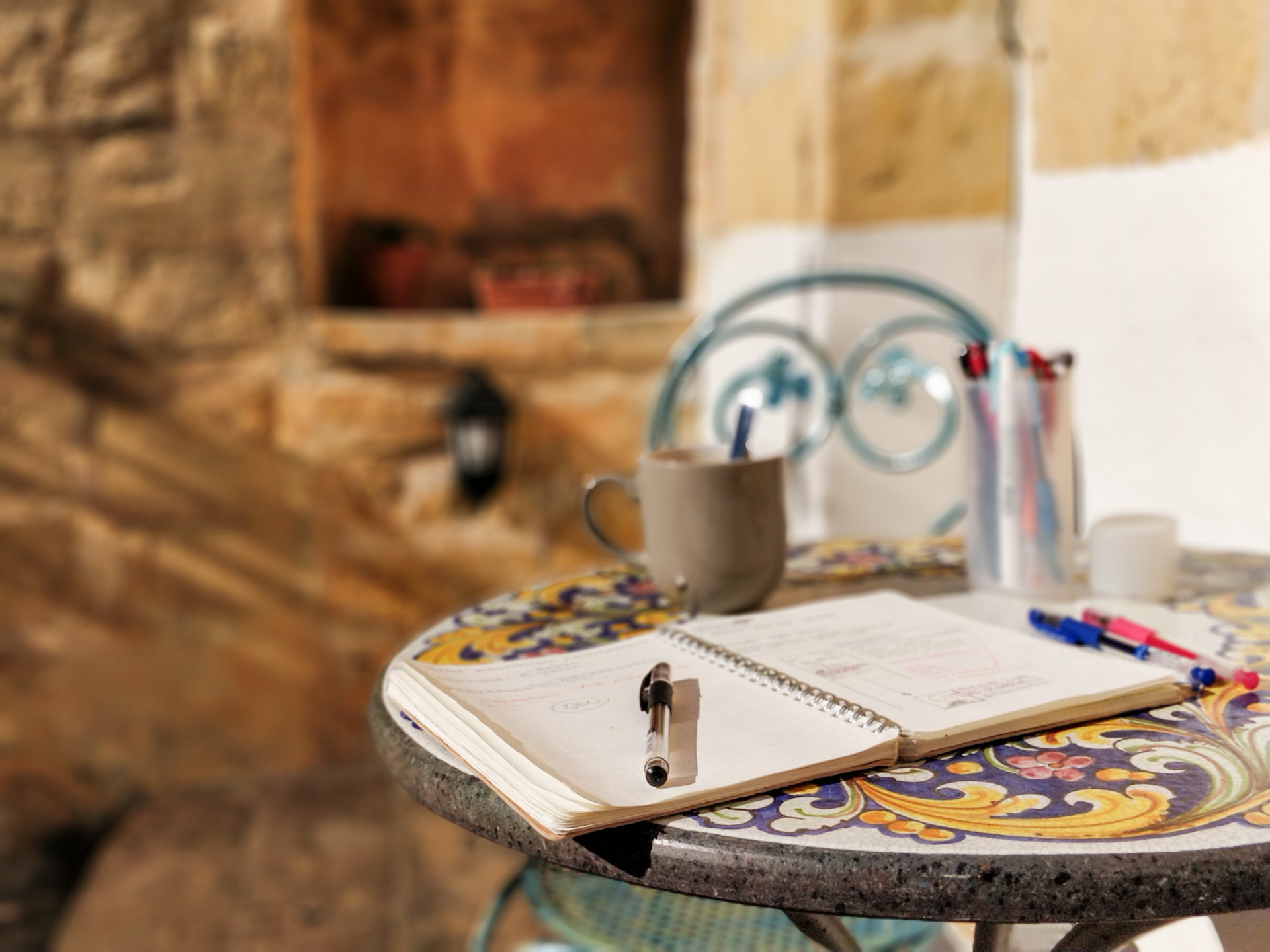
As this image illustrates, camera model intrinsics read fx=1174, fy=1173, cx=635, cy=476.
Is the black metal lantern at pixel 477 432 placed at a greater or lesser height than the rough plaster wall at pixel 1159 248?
lesser

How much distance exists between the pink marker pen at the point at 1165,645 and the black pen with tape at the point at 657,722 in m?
0.27

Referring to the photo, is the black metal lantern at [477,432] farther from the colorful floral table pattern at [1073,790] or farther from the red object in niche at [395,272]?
the colorful floral table pattern at [1073,790]

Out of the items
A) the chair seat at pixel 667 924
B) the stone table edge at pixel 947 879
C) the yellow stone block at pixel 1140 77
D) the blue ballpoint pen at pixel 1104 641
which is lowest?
the chair seat at pixel 667 924

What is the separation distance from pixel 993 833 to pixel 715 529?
12.8 inches

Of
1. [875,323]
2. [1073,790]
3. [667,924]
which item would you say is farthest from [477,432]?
[1073,790]

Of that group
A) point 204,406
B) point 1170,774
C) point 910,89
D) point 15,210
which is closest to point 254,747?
point 204,406

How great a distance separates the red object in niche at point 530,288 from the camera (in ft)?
7.32

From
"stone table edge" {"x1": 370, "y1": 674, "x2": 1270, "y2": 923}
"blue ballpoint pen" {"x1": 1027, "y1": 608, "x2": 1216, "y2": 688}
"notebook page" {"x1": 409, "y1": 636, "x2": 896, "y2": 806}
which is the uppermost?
"blue ballpoint pen" {"x1": 1027, "y1": 608, "x2": 1216, "y2": 688}

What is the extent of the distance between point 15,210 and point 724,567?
1.67 metres

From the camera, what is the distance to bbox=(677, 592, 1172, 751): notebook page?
0.57 m

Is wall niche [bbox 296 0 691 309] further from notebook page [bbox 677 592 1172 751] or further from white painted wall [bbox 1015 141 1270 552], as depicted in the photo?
notebook page [bbox 677 592 1172 751]

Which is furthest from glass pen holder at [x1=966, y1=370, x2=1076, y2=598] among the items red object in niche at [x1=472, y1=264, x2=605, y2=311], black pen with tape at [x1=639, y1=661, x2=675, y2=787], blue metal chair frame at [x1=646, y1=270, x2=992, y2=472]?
red object in niche at [x1=472, y1=264, x2=605, y2=311]

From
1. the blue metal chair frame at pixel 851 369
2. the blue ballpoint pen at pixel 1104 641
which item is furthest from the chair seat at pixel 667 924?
the blue metal chair frame at pixel 851 369

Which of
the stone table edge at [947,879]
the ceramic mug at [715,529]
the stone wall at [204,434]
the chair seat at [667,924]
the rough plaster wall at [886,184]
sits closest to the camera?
the stone table edge at [947,879]
